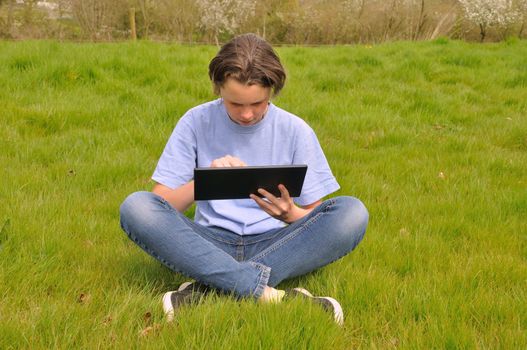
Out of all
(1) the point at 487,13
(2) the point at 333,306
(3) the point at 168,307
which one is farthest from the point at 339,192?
(1) the point at 487,13

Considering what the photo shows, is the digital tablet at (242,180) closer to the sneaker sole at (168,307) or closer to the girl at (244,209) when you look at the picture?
the girl at (244,209)

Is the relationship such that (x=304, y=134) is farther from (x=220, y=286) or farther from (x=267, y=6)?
(x=267, y=6)

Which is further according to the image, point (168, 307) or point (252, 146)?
point (252, 146)

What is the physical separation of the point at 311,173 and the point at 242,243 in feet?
1.46

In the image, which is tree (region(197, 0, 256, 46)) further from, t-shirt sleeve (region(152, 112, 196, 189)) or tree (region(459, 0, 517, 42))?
t-shirt sleeve (region(152, 112, 196, 189))

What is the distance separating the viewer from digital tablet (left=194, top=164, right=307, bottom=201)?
7.03 ft

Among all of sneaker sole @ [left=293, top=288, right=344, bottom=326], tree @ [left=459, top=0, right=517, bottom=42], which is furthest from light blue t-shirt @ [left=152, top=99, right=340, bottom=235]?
tree @ [left=459, top=0, right=517, bottom=42]

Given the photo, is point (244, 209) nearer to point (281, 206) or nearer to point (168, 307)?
point (281, 206)

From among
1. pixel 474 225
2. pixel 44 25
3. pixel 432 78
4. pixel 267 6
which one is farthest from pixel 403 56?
pixel 267 6

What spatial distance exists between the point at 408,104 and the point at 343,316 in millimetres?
4261

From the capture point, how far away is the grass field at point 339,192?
1.96 meters

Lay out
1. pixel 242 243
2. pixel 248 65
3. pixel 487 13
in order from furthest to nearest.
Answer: pixel 487 13 < pixel 242 243 < pixel 248 65

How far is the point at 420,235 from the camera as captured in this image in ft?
9.77

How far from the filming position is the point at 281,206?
2.36m
